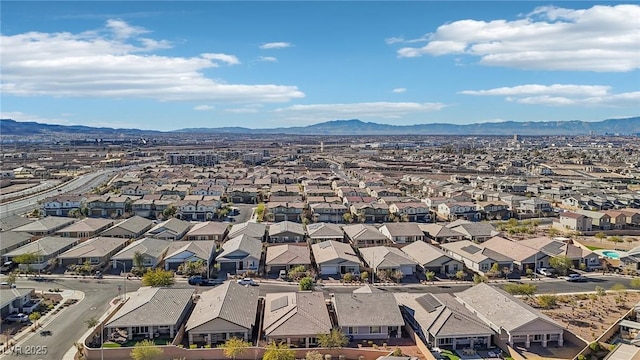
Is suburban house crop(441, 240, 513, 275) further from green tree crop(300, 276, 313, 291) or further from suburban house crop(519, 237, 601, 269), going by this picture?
green tree crop(300, 276, 313, 291)

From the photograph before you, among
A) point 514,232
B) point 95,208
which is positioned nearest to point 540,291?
point 514,232

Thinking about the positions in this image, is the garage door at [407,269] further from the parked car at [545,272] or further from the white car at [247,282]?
the white car at [247,282]

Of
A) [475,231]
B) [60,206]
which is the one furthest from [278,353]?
[60,206]

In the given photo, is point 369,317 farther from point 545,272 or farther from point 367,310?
point 545,272

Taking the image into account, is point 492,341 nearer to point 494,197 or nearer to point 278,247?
point 278,247

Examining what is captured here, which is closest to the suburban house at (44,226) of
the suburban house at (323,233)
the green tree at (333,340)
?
the suburban house at (323,233)
